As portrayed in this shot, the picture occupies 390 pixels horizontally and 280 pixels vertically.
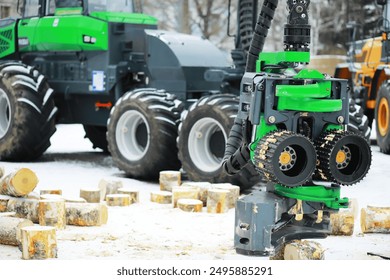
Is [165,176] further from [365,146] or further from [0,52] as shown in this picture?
[0,52]

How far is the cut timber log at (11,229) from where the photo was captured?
569 centimetres

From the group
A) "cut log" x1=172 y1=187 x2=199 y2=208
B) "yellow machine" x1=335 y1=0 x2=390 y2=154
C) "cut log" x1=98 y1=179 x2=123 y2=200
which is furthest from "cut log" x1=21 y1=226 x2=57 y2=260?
"yellow machine" x1=335 y1=0 x2=390 y2=154

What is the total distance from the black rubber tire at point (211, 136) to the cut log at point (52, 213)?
2.18 meters

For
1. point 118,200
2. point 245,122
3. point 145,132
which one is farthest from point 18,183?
point 145,132

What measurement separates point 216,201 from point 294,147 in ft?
6.68

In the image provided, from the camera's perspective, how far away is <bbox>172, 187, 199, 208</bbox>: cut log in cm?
728

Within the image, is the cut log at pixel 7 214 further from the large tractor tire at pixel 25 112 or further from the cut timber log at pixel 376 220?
the large tractor tire at pixel 25 112

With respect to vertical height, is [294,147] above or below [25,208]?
above

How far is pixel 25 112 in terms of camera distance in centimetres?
1001

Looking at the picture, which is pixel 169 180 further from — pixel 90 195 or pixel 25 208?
pixel 25 208

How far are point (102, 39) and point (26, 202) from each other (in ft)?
12.4

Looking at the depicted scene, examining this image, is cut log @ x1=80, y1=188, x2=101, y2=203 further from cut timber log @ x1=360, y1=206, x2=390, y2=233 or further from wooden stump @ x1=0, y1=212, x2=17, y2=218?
cut timber log @ x1=360, y1=206, x2=390, y2=233

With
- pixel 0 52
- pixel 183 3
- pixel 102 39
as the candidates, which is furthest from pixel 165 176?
pixel 183 3

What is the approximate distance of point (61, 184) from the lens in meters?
8.40
